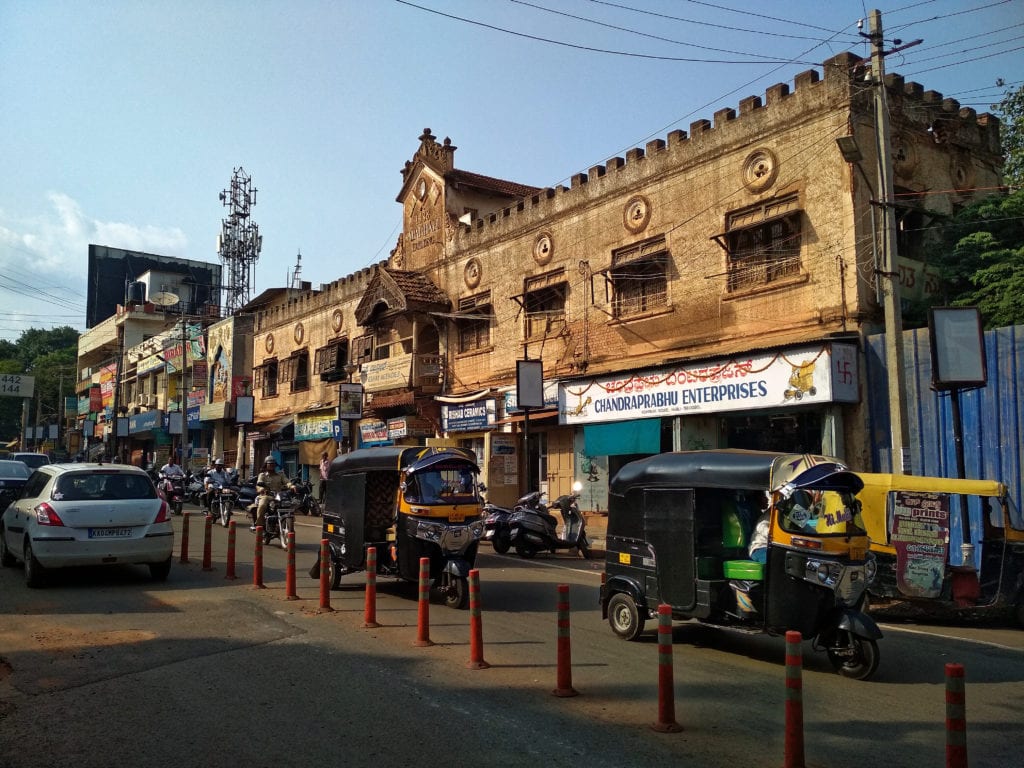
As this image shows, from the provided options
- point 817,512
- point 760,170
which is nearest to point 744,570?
point 817,512

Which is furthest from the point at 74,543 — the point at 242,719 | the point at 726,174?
the point at 726,174

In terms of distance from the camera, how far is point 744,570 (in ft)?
24.3

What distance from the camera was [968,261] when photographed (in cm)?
1634

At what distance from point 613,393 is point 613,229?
4465 mm

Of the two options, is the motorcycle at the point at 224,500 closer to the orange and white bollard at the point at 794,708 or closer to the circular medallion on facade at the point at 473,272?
the circular medallion on facade at the point at 473,272

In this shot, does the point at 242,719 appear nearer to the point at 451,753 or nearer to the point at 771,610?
the point at 451,753

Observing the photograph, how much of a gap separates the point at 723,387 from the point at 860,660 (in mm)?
10832

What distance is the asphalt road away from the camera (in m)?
5.05

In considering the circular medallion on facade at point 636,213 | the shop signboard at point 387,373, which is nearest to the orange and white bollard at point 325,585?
the circular medallion on facade at point 636,213

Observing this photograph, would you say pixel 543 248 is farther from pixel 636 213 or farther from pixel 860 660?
pixel 860 660

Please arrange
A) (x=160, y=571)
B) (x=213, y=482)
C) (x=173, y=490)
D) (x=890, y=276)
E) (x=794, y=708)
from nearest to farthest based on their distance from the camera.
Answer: (x=794, y=708), (x=160, y=571), (x=890, y=276), (x=213, y=482), (x=173, y=490)

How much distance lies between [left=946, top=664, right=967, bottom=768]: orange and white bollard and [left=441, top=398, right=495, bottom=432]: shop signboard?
68.5 feet

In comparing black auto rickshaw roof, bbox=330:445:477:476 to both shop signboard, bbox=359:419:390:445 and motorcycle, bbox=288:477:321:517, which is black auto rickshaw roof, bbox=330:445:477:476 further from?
shop signboard, bbox=359:419:390:445

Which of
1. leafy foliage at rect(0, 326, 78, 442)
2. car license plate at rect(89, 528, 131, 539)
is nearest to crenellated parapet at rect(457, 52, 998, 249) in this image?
car license plate at rect(89, 528, 131, 539)
